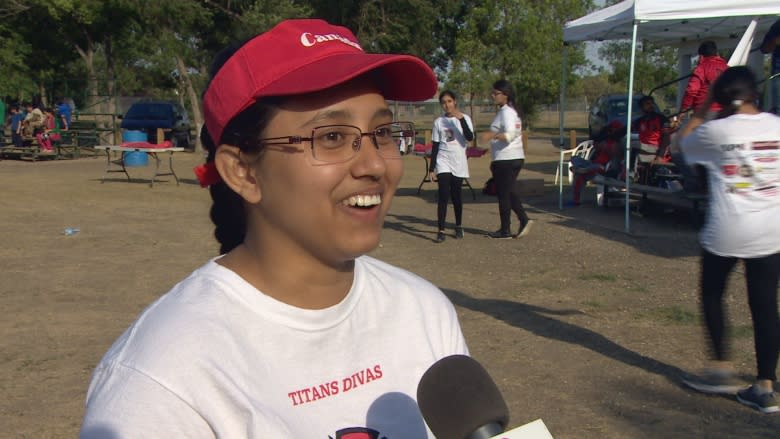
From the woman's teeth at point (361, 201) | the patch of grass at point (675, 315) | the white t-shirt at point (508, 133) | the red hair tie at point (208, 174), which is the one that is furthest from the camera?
the white t-shirt at point (508, 133)

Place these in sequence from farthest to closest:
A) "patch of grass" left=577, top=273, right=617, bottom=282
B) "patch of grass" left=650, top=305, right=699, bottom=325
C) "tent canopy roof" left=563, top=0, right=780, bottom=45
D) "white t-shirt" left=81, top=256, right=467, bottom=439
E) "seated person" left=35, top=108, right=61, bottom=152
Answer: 1. "seated person" left=35, top=108, right=61, bottom=152
2. "tent canopy roof" left=563, top=0, right=780, bottom=45
3. "patch of grass" left=577, top=273, right=617, bottom=282
4. "patch of grass" left=650, top=305, right=699, bottom=325
5. "white t-shirt" left=81, top=256, right=467, bottom=439

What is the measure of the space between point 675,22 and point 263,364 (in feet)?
35.7

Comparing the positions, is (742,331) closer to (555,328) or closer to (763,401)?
(555,328)

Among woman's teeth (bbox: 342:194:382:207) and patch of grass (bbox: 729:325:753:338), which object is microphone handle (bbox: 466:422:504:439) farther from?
patch of grass (bbox: 729:325:753:338)

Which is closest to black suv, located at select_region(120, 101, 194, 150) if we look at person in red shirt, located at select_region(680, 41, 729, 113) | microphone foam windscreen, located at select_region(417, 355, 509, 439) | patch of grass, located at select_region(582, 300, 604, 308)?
person in red shirt, located at select_region(680, 41, 729, 113)

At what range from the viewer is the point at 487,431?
122 cm

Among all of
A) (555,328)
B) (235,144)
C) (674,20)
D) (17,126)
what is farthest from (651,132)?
(17,126)

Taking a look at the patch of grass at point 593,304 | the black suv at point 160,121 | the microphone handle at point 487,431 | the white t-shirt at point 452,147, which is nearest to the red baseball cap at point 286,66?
the microphone handle at point 487,431

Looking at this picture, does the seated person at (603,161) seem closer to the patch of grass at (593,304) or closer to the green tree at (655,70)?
the patch of grass at (593,304)

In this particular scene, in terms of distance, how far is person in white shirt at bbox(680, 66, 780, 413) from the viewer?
4.64 meters

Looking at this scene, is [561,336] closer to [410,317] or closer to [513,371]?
[513,371]

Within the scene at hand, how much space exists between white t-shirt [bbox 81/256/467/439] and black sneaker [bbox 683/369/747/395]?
11.9ft

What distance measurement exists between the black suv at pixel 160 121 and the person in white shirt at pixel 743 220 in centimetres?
2464

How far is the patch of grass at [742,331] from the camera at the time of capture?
6.12 meters
